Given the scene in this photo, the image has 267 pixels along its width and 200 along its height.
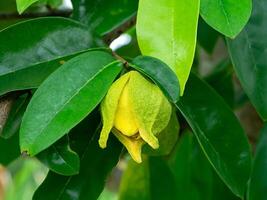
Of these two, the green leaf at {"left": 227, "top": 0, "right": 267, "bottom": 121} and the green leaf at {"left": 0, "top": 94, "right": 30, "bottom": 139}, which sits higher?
the green leaf at {"left": 0, "top": 94, "right": 30, "bottom": 139}

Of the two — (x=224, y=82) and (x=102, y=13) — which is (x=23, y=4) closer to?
(x=102, y=13)

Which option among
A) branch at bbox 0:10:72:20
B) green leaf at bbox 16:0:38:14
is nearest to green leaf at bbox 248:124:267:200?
branch at bbox 0:10:72:20

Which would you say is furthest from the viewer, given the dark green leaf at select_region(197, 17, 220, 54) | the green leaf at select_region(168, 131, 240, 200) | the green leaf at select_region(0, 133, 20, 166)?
the green leaf at select_region(168, 131, 240, 200)

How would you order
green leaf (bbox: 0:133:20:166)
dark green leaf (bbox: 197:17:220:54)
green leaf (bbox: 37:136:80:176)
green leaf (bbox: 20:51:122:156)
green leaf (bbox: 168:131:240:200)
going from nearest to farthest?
green leaf (bbox: 20:51:122:156), green leaf (bbox: 37:136:80:176), green leaf (bbox: 0:133:20:166), dark green leaf (bbox: 197:17:220:54), green leaf (bbox: 168:131:240:200)

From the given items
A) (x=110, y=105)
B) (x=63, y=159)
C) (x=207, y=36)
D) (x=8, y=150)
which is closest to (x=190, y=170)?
(x=207, y=36)

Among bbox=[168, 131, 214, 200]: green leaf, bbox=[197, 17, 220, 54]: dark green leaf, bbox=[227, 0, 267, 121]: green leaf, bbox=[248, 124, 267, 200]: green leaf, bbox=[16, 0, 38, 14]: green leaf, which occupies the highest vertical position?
bbox=[16, 0, 38, 14]: green leaf

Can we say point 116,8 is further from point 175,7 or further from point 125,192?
point 125,192

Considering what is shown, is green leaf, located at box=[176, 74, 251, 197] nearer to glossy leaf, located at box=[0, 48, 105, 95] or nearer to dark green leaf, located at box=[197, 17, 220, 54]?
glossy leaf, located at box=[0, 48, 105, 95]

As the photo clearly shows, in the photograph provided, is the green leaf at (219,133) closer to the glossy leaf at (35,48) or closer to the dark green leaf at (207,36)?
the glossy leaf at (35,48)

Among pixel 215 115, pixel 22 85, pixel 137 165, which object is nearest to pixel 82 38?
pixel 22 85
